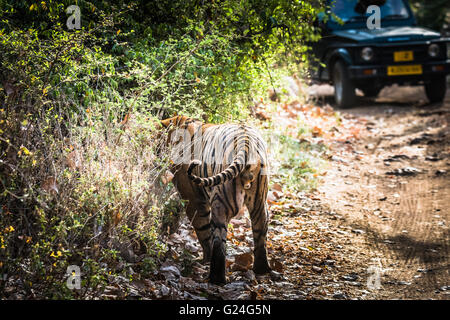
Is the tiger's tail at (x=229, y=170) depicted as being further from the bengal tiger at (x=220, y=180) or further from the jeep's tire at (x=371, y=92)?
the jeep's tire at (x=371, y=92)

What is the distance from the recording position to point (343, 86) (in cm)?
1154

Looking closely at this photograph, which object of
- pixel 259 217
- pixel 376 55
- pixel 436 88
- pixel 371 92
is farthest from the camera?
pixel 371 92

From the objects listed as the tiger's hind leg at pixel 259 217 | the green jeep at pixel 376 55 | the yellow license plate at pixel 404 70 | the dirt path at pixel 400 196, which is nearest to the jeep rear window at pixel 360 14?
the green jeep at pixel 376 55

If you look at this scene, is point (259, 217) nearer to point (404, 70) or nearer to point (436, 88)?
point (404, 70)

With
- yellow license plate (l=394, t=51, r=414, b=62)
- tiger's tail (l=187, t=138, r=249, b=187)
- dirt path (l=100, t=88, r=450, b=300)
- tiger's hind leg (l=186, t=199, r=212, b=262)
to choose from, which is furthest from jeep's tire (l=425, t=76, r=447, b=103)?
tiger's tail (l=187, t=138, r=249, b=187)

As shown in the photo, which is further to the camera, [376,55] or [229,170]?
[376,55]

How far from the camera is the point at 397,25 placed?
40.3 ft

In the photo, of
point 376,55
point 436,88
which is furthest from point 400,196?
point 436,88

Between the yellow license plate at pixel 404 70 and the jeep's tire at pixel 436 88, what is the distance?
669 mm

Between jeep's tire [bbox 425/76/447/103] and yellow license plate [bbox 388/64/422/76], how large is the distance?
26.4 inches

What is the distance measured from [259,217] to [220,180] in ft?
2.00

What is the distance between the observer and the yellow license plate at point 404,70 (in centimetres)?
1093

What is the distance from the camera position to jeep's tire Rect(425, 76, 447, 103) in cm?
1162
